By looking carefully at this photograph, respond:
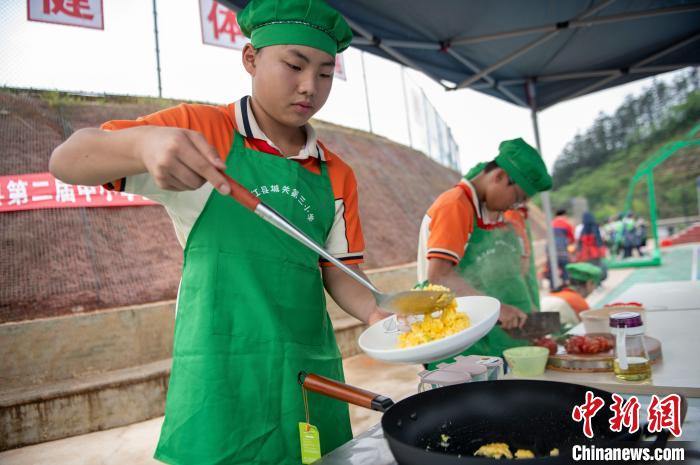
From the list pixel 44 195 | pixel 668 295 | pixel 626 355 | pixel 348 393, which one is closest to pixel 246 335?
pixel 348 393

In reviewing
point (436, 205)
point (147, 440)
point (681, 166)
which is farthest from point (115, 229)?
point (681, 166)

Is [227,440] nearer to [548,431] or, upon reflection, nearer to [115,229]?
[548,431]

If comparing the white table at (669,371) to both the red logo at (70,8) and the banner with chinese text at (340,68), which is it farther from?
the banner with chinese text at (340,68)

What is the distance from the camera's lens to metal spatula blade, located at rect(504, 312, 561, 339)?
2.41 meters

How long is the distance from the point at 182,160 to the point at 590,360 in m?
1.62

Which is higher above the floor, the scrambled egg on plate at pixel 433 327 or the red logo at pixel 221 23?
the red logo at pixel 221 23

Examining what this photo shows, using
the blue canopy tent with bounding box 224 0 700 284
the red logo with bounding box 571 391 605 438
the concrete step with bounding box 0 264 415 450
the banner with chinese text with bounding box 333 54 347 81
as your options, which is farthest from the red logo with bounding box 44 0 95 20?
the red logo with bounding box 571 391 605 438

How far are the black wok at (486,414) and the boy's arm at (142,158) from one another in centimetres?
56

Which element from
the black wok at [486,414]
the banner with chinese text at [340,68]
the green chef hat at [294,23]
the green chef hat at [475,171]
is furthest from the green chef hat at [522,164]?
the banner with chinese text at [340,68]

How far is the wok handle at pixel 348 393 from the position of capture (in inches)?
39.0

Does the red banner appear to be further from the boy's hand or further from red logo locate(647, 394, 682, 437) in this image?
red logo locate(647, 394, 682, 437)

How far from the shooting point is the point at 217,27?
8352 mm

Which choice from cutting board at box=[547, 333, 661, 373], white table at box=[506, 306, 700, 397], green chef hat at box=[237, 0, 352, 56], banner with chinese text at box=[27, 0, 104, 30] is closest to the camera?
green chef hat at box=[237, 0, 352, 56]

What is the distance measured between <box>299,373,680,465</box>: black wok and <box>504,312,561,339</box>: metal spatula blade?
4.78 feet
